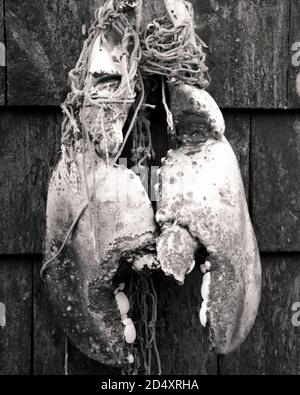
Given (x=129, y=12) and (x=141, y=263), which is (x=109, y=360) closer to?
(x=141, y=263)

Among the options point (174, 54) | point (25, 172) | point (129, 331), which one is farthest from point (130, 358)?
point (174, 54)

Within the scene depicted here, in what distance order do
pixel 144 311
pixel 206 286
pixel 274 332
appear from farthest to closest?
pixel 274 332
pixel 144 311
pixel 206 286

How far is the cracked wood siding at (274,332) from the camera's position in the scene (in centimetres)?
153

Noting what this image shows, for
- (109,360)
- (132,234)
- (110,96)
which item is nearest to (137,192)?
(132,234)

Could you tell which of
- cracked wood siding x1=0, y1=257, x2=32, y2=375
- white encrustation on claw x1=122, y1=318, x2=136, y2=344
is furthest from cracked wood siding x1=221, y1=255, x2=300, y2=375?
cracked wood siding x1=0, y1=257, x2=32, y2=375

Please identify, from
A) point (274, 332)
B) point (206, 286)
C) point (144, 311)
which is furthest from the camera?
point (274, 332)

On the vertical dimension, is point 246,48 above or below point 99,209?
above

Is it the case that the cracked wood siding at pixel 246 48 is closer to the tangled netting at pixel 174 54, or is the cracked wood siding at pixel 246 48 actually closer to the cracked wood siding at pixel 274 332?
the tangled netting at pixel 174 54

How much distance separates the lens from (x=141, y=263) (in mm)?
1255

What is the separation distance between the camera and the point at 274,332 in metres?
1.54

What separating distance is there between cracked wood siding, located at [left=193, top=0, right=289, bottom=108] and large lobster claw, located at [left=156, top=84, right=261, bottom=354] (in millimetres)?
178

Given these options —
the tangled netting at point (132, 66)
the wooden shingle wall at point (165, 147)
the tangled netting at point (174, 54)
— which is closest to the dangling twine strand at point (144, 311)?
the wooden shingle wall at point (165, 147)

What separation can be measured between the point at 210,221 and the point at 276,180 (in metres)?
0.31

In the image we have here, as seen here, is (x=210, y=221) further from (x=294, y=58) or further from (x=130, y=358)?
(x=294, y=58)
